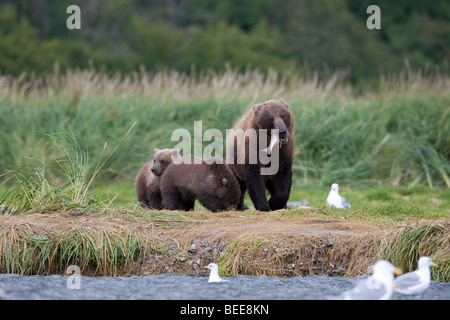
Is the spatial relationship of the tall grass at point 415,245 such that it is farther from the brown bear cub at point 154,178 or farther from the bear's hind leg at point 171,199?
the brown bear cub at point 154,178

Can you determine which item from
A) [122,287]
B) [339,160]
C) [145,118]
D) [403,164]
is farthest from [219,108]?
[122,287]

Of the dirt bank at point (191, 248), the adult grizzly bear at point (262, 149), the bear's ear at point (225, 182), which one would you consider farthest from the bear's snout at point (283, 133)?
the dirt bank at point (191, 248)

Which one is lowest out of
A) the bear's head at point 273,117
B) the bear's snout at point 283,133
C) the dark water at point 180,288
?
the dark water at point 180,288

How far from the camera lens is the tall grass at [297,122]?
14992 mm

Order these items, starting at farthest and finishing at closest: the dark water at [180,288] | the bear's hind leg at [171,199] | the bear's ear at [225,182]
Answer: the bear's hind leg at [171,199] → the bear's ear at [225,182] → the dark water at [180,288]

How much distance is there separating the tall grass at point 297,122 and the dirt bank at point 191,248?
6.71 meters

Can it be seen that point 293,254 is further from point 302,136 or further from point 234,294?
point 302,136

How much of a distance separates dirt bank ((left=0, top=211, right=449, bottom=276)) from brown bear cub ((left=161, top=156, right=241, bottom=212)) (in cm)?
193

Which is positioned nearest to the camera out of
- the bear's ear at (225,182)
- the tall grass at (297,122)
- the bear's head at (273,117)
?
the bear's head at (273,117)

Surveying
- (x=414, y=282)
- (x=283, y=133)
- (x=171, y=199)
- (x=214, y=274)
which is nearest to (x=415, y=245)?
(x=414, y=282)

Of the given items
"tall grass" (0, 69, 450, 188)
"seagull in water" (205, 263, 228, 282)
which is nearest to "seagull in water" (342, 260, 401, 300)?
"seagull in water" (205, 263, 228, 282)

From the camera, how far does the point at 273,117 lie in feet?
31.6

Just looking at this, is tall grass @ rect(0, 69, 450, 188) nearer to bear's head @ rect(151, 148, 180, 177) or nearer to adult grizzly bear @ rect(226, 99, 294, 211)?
bear's head @ rect(151, 148, 180, 177)

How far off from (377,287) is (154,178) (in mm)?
5261
